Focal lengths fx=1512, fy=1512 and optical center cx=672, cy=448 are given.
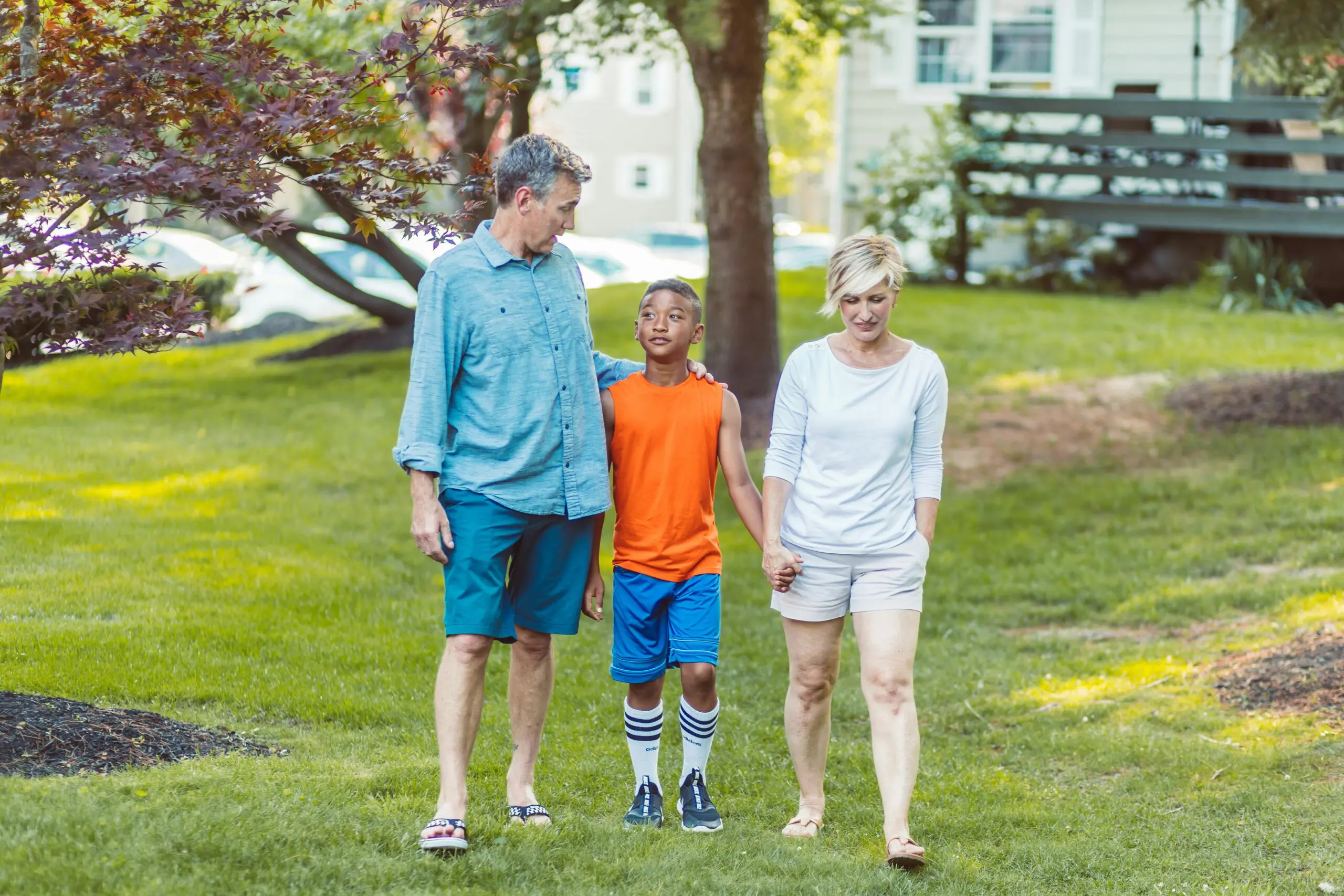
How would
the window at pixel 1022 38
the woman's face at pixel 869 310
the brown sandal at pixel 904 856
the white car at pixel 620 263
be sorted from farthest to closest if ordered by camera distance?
the white car at pixel 620 263
the window at pixel 1022 38
the woman's face at pixel 869 310
the brown sandal at pixel 904 856

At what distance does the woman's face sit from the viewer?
4.39m

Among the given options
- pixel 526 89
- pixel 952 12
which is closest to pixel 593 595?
pixel 526 89

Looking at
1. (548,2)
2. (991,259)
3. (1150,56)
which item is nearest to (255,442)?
(548,2)

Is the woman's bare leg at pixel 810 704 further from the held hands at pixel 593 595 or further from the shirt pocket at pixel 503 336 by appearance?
the shirt pocket at pixel 503 336

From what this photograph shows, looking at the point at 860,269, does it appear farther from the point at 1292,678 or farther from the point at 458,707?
the point at 1292,678

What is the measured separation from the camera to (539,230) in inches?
165

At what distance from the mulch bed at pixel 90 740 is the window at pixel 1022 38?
759 inches

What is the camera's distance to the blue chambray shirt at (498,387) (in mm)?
4113

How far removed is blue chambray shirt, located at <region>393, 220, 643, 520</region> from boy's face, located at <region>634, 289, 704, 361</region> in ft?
0.95

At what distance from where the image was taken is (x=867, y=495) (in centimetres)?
441

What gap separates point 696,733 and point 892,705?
65cm

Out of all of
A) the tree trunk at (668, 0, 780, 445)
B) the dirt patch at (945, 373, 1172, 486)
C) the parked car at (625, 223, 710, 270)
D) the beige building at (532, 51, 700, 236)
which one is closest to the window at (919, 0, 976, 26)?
the dirt patch at (945, 373, 1172, 486)

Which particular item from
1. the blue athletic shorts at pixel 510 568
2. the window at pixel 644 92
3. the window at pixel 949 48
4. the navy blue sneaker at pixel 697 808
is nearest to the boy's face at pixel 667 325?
the blue athletic shorts at pixel 510 568

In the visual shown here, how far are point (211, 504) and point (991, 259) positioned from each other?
13088 millimetres
